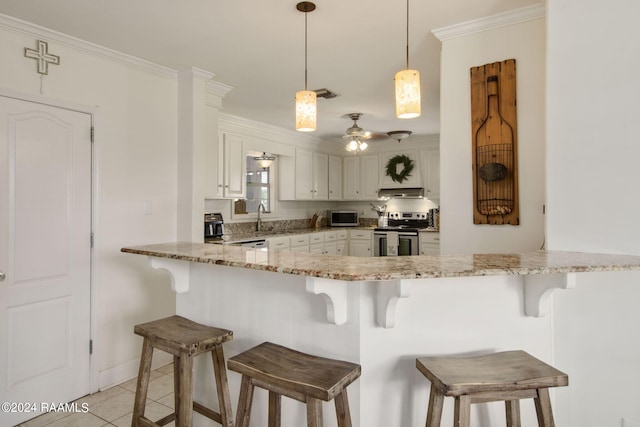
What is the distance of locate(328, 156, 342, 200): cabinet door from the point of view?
21.0 feet

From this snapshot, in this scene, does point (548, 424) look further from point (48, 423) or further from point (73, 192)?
point (73, 192)

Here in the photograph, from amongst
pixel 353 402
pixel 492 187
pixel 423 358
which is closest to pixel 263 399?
pixel 353 402

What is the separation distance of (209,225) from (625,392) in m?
3.57

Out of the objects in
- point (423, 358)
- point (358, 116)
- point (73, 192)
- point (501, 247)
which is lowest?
point (423, 358)

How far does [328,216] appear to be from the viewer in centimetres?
688

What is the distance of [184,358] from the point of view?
62.9 inches

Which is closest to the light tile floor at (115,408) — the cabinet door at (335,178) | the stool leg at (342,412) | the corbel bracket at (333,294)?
the stool leg at (342,412)

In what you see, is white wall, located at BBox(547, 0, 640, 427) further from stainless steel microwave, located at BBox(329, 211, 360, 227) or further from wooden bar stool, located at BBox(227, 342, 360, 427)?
stainless steel microwave, located at BBox(329, 211, 360, 227)

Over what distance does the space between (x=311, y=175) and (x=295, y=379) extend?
484 cm

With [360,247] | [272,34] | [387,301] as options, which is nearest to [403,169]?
[360,247]

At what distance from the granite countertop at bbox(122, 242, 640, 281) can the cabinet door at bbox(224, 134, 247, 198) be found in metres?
2.89

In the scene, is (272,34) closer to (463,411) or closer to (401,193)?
(463,411)

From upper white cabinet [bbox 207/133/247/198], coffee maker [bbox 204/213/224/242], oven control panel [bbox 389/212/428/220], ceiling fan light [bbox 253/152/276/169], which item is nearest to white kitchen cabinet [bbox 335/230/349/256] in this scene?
oven control panel [bbox 389/212/428/220]

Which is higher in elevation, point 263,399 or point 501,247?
point 501,247
